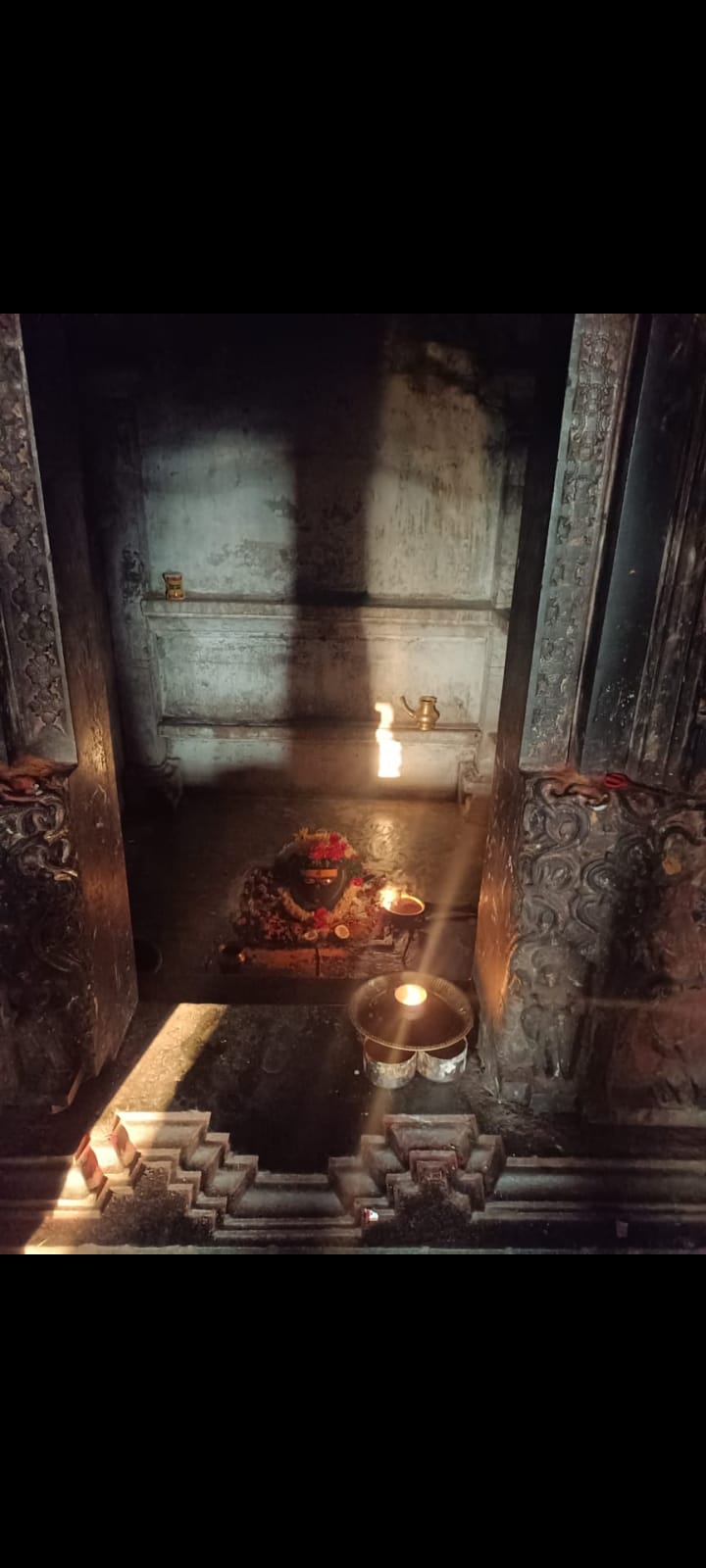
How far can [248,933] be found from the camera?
17.5ft

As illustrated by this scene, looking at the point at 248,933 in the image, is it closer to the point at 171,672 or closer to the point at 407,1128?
the point at 407,1128

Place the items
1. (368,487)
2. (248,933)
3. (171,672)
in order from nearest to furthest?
(248,933) < (368,487) < (171,672)

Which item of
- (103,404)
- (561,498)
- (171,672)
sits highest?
(103,404)

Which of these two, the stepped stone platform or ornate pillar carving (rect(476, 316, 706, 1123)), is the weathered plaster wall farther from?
the stepped stone platform

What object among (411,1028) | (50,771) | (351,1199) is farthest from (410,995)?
(50,771)

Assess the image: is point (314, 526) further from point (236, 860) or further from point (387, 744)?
point (236, 860)

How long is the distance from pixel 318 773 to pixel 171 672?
178 centimetres

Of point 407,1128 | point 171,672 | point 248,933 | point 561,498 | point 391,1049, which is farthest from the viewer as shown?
point 171,672

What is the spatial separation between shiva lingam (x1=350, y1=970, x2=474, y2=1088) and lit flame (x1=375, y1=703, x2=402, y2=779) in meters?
2.09

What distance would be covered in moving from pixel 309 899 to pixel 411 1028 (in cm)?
216

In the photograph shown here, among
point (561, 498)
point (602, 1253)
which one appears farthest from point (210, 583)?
point (602, 1253)

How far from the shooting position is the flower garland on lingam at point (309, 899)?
5387 mm

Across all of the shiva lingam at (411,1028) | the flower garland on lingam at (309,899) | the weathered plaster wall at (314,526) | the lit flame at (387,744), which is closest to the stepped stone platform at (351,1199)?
the shiva lingam at (411,1028)

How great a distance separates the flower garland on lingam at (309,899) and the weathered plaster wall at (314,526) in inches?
71.6
